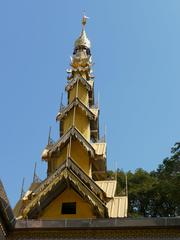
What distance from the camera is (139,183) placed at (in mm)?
36469

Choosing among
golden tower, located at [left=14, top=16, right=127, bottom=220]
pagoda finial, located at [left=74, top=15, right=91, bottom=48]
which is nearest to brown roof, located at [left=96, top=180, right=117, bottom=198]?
golden tower, located at [left=14, top=16, right=127, bottom=220]

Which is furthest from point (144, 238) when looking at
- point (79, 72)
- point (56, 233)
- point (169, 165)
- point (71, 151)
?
point (169, 165)

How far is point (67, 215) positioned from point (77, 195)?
1.05 metres

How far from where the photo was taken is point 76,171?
19938 mm

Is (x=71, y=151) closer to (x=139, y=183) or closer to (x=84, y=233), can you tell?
(x=84, y=233)

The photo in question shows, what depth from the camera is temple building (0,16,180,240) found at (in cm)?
1318

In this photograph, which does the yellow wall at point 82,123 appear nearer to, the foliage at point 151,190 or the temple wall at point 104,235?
the foliage at point 151,190

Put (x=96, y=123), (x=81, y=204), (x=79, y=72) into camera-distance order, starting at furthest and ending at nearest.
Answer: (x=79, y=72) → (x=96, y=123) → (x=81, y=204)

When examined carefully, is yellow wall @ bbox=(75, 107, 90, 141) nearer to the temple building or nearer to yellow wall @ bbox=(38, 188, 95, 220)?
the temple building

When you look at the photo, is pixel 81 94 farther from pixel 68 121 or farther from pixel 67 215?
pixel 67 215

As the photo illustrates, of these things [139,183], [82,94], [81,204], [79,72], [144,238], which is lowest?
[144,238]

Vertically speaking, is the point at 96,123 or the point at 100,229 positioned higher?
the point at 96,123

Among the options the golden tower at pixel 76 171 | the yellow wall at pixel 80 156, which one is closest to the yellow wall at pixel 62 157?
the golden tower at pixel 76 171

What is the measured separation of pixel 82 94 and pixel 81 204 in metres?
8.18
